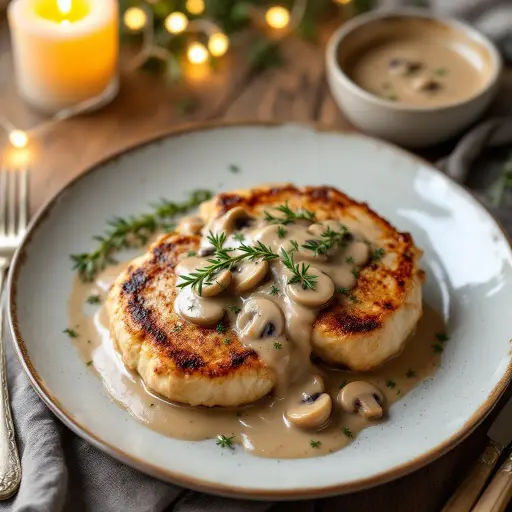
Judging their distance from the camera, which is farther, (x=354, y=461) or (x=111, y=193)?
(x=111, y=193)

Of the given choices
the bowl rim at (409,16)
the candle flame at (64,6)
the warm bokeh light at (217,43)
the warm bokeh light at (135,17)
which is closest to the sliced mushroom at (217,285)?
the bowl rim at (409,16)

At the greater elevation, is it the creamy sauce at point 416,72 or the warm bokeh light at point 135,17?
the creamy sauce at point 416,72

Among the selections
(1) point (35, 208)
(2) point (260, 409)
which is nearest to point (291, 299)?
(2) point (260, 409)

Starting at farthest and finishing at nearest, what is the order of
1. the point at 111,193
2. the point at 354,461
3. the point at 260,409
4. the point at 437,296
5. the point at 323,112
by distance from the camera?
the point at 323,112 → the point at 111,193 → the point at 437,296 → the point at 260,409 → the point at 354,461

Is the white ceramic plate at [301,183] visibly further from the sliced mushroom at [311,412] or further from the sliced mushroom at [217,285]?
the sliced mushroom at [217,285]

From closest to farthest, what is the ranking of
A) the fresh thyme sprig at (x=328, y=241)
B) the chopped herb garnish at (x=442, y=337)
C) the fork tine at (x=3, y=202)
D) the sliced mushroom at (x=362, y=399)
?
the sliced mushroom at (x=362, y=399) < the fresh thyme sprig at (x=328, y=241) < the chopped herb garnish at (x=442, y=337) < the fork tine at (x=3, y=202)

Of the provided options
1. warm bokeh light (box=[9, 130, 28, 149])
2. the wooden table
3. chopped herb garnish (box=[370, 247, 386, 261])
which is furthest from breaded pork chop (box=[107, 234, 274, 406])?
warm bokeh light (box=[9, 130, 28, 149])

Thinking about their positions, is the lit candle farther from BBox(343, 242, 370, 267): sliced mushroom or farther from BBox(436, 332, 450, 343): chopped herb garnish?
BBox(436, 332, 450, 343): chopped herb garnish

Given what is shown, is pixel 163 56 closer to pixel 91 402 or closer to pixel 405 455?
pixel 91 402
